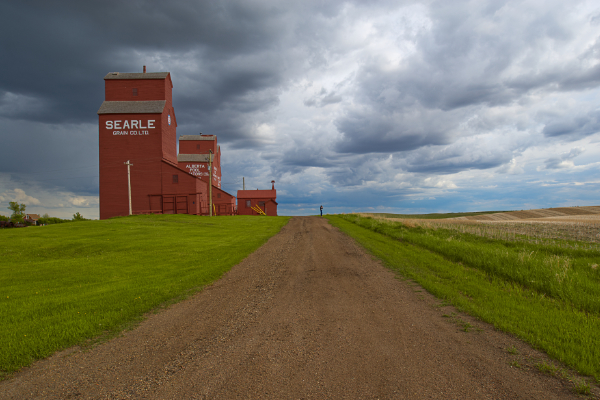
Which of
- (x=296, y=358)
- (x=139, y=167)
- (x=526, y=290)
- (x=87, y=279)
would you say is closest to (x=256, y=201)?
(x=139, y=167)

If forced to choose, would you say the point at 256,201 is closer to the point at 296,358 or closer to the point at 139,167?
the point at 139,167

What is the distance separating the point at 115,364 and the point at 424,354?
4896 mm

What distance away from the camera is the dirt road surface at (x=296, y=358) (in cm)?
394

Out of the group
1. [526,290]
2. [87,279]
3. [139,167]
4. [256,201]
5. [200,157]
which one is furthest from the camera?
[200,157]

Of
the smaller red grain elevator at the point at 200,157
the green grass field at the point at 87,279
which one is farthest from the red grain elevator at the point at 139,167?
the green grass field at the point at 87,279

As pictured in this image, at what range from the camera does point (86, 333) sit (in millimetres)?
5898

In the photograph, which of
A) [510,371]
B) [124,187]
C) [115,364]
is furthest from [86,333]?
[124,187]

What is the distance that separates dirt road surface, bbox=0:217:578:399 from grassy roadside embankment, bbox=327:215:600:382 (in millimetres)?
603

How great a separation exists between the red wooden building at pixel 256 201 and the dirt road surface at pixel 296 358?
5474 centimetres

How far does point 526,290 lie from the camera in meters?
8.63

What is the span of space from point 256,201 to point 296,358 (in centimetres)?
5960

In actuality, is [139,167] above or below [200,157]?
below

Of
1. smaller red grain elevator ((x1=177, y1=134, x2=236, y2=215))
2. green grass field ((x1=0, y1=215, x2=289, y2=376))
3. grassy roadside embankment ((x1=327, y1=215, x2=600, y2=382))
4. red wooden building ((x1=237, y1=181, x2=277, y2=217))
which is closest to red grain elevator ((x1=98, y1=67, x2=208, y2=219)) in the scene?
smaller red grain elevator ((x1=177, y1=134, x2=236, y2=215))

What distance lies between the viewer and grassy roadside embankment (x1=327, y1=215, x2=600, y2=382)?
5332 millimetres
